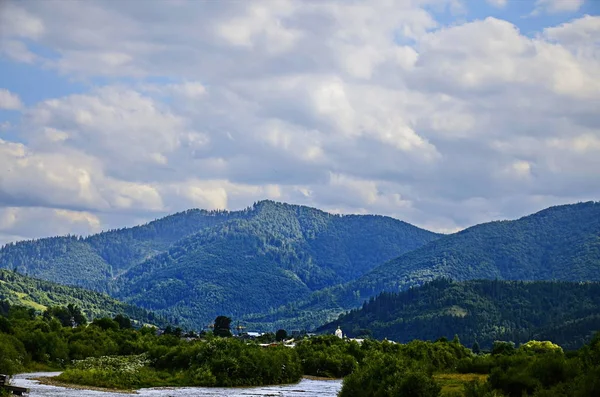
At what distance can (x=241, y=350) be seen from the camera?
428ft

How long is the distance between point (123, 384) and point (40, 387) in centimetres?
1468

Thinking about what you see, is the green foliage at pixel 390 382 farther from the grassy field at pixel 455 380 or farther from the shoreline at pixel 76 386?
the shoreline at pixel 76 386

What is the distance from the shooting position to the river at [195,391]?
326 ft

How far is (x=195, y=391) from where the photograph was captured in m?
112

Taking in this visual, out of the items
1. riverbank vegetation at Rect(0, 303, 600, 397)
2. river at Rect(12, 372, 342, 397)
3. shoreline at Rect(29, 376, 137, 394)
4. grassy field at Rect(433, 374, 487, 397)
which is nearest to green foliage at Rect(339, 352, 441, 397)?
riverbank vegetation at Rect(0, 303, 600, 397)

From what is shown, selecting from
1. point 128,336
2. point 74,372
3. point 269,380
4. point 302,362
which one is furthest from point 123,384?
point 128,336

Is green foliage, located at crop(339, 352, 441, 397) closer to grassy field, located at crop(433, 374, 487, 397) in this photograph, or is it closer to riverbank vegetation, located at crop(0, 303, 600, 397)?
riverbank vegetation, located at crop(0, 303, 600, 397)

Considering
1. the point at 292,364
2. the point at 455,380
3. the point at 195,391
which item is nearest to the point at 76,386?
the point at 195,391

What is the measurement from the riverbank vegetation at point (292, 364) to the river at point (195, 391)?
3.69 meters

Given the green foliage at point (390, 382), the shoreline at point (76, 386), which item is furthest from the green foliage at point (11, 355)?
the green foliage at point (390, 382)

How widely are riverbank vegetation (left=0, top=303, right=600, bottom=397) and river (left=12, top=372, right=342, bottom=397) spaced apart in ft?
12.1

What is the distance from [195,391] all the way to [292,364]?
32201 mm

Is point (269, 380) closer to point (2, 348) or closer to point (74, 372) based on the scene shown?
point (74, 372)

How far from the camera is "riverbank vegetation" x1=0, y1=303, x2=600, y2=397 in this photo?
7062cm
